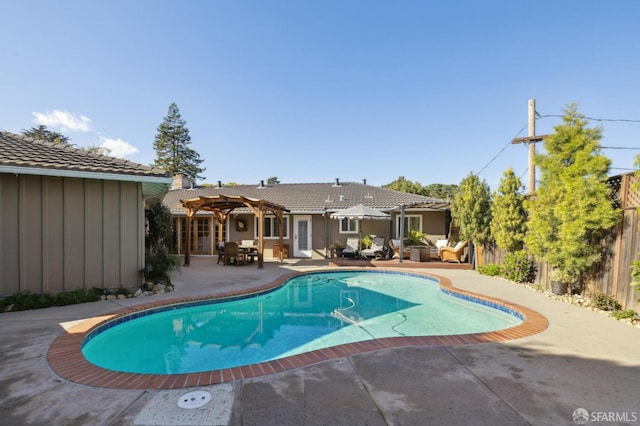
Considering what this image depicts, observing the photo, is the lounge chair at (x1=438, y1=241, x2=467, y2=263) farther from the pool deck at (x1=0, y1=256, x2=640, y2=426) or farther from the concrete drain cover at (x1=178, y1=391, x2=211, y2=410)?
the concrete drain cover at (x1=178, y1=391, x2=211, y2=410)

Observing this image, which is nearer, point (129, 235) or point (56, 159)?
point (56, 159)

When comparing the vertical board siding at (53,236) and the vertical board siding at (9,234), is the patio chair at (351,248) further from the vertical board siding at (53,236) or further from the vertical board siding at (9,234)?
the vertical board siding at (9,234)

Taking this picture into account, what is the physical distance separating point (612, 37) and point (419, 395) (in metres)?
13.3

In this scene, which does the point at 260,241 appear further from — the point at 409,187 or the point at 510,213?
the point at 409,187

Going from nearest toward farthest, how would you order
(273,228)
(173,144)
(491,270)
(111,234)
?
(111,234) < (491,270) < (273,228) < (173,144)

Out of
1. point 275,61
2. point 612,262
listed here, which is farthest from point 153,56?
point 612,262

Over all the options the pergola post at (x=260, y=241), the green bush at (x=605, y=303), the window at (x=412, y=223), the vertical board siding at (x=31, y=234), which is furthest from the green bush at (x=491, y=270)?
the vertical board siding at (x=31, y=234)

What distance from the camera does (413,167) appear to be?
78.0 feet

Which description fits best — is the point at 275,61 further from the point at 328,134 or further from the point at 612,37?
the point at 612,37

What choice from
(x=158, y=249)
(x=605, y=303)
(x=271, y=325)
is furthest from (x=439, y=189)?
(x=271, y=325)

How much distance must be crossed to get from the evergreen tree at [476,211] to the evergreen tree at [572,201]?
341cm

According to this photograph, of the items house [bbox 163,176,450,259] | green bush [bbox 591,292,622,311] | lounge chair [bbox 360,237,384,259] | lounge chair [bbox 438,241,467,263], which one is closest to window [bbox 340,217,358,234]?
house [bbox 163,176,450,259]

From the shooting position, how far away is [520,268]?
9.35m

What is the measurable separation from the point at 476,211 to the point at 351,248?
6144 mm
